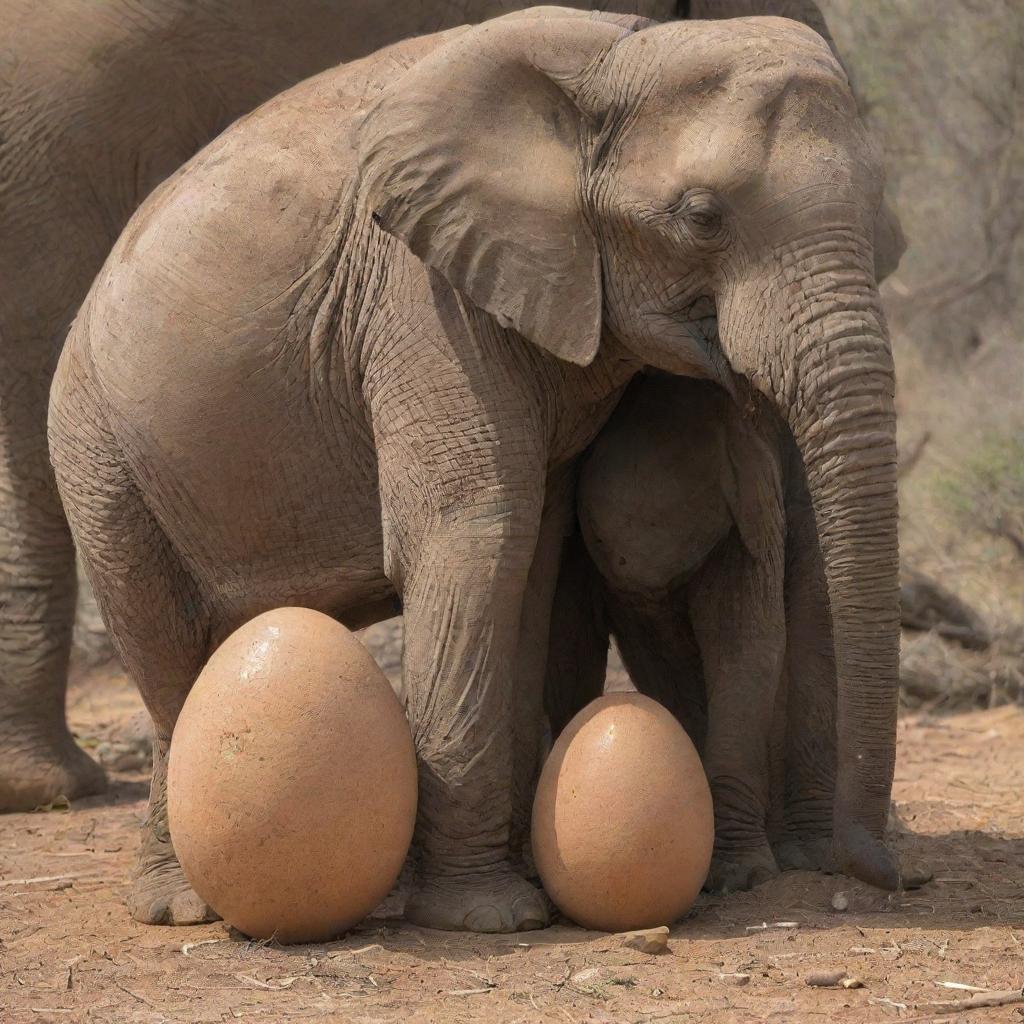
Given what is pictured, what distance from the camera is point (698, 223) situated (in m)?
4.91

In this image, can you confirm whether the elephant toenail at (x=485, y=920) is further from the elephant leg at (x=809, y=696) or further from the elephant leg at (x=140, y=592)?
the elephant leg at (x=809, y=696)

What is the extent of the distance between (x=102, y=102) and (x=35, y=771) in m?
2.52

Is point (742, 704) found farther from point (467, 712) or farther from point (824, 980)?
point (824, 980)

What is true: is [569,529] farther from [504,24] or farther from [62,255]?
[62,255]

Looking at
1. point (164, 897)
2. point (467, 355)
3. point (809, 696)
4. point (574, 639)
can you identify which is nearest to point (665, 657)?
point (574, 639)

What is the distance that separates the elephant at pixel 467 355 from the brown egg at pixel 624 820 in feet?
0.55

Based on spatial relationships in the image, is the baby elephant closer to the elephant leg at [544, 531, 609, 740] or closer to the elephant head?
the elephant leg at [544, 531, 609, 740]

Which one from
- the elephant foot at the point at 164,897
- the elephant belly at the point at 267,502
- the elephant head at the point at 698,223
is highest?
the elephant head at the point at 698,223

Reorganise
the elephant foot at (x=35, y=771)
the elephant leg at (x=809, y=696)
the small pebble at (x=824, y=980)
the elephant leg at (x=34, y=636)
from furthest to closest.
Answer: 1. the elephant foot at (x=35, y=771)
2. the elephant leg at (x=34, y=636)
3. the elephant leg at (x=809, y=696)
4. the small pebble at (x=824, y=980)

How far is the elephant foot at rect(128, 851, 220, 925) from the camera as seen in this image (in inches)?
219

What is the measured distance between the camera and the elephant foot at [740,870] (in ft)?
18.4

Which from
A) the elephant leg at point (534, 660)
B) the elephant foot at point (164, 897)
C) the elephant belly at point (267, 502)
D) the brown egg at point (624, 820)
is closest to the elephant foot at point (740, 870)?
the brown egg at point (624, 820)

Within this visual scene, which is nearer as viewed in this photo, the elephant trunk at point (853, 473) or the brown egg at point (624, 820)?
the elephant trunk at point (853, 473)

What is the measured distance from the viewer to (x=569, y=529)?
583 centimetres
